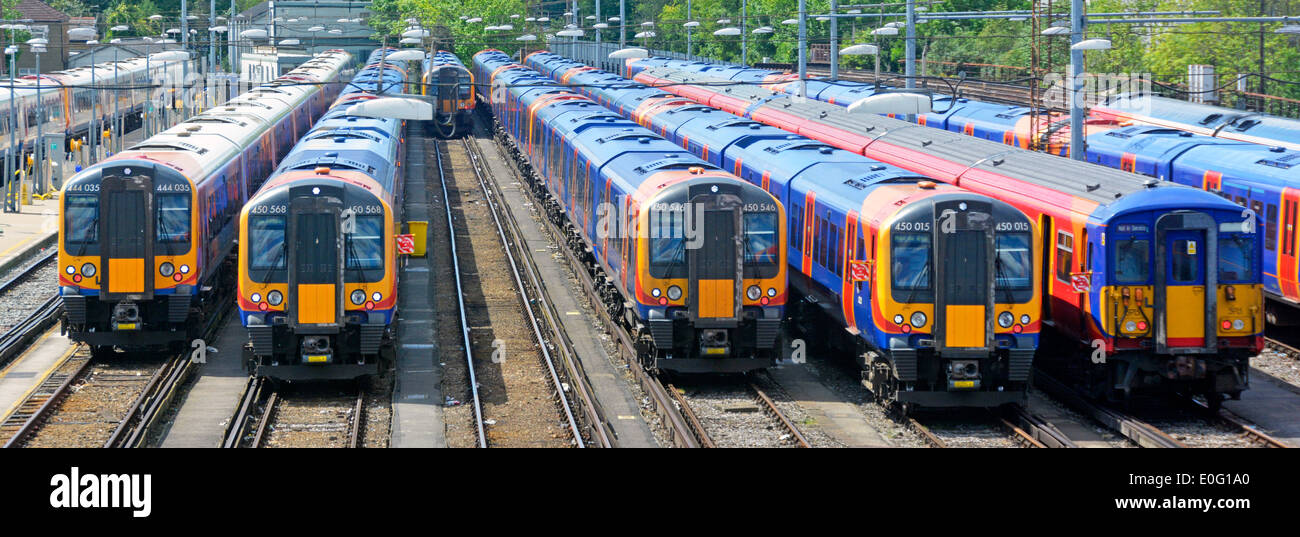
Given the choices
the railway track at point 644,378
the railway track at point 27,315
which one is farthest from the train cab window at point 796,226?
the railway track at point 27,315

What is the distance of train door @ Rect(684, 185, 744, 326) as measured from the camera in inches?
800

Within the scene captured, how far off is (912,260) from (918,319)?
29.5 inches

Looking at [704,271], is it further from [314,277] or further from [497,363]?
[314,277]

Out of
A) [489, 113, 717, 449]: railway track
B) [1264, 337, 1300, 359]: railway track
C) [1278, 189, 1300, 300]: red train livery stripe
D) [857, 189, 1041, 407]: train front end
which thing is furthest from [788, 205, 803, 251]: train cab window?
[1264, 337, 1300, 359]: railway track

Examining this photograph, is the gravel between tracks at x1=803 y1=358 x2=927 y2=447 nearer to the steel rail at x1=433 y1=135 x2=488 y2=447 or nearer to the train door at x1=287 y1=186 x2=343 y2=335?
the steel rail at x1=433 y1=135 x2=488 y2=447

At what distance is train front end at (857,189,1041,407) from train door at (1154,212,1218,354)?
1568 mm

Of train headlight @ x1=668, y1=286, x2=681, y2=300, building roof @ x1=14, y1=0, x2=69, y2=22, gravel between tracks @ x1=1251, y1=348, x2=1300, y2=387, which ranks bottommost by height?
gravel between tracks @ x1=1251, y1=348, x2=1300, y2=387

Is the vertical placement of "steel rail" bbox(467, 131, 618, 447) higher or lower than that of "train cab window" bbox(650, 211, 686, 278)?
lower

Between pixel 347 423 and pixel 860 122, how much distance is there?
55.9ft

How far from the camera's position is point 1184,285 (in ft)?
60.4

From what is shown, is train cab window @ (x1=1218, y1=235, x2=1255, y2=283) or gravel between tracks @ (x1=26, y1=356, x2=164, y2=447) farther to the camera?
gravel between tracks @ (x1=26, y1=356, x2=164, y2=447)

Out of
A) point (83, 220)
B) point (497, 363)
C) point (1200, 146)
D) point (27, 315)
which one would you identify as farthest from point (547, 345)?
point (1200, 146)

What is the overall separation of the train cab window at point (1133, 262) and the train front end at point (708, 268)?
4.64 meters

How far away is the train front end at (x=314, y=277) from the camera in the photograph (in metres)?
19.9
